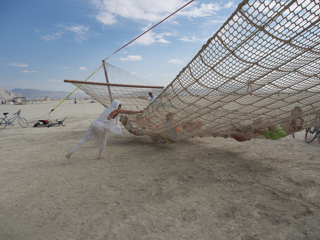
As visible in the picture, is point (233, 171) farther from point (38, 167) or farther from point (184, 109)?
point (38, 167)

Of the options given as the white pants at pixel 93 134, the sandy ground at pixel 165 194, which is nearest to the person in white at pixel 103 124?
the white pants at pixel 93 134

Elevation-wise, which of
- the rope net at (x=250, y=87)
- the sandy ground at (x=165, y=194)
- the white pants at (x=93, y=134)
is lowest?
the sandy ground at (x=165, y=194)

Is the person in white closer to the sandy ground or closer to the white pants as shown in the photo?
the white pants

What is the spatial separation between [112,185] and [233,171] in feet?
4.56

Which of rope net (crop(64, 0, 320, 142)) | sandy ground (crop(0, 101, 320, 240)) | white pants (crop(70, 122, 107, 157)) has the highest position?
rope net (crop(64, 0, 320, 142))

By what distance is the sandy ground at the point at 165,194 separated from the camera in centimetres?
138

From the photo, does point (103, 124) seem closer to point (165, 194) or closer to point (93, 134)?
point (93, 134)

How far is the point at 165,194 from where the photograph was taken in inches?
73.1

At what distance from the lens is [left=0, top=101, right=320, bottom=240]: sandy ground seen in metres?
1.38

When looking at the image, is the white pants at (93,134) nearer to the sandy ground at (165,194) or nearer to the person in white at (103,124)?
the person in white at (103,124)

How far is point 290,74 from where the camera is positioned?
6.27 feet

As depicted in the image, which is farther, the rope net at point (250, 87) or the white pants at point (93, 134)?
the white pants at point (93, 134)

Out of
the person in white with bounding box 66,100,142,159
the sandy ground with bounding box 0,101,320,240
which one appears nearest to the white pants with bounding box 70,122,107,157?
the person in white with bounding box 66,100,142,159

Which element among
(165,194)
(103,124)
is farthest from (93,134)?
(165,194)
